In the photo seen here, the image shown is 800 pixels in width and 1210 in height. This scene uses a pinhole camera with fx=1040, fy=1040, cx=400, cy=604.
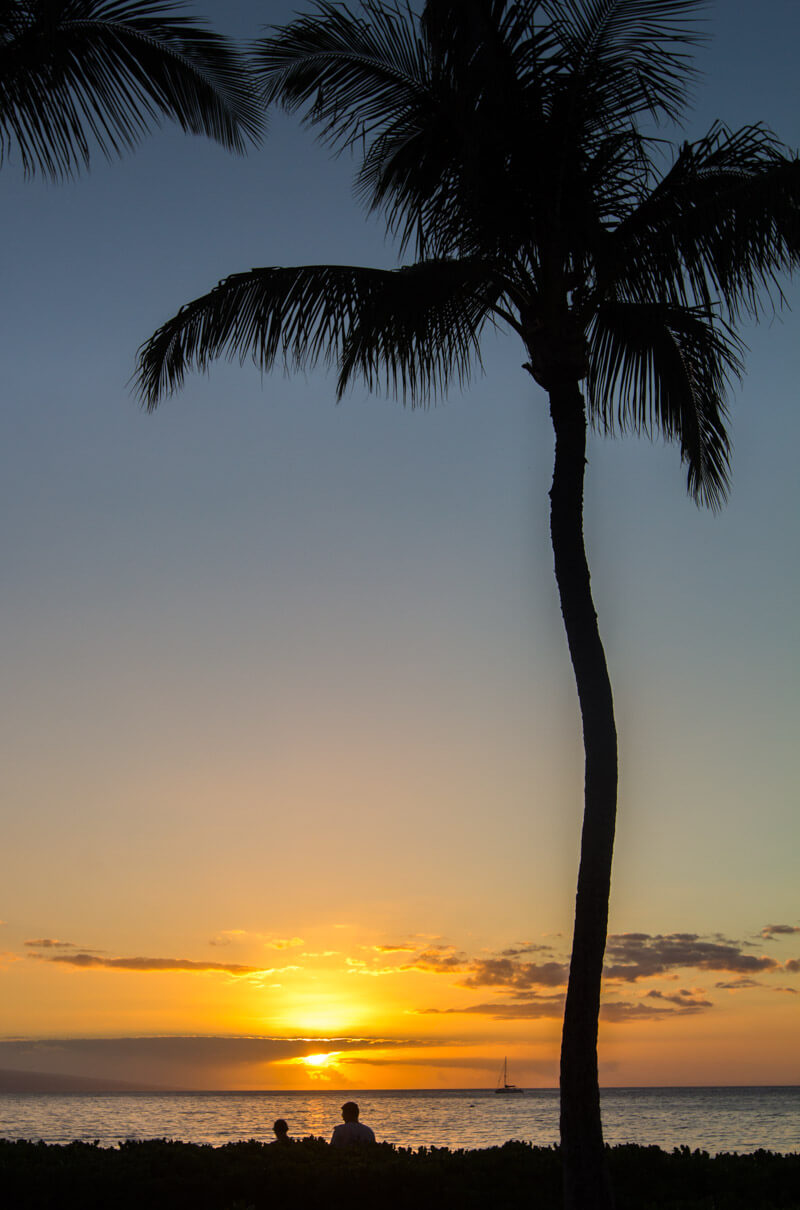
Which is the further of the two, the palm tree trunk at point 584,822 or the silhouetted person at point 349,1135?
the silhouetted person at point 349,1135

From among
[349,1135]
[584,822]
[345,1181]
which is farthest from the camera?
[349,1135]

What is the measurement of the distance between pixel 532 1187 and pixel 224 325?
332 inches

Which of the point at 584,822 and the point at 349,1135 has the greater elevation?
the point at 584,822

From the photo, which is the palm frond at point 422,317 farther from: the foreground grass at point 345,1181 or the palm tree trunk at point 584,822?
the foreground grass at point 345,1181

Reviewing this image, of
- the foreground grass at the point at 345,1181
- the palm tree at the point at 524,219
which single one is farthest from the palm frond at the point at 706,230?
the foreground grass at the point at 345,1181

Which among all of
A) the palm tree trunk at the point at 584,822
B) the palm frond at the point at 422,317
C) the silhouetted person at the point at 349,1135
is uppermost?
the palm frond at the point at 422,317

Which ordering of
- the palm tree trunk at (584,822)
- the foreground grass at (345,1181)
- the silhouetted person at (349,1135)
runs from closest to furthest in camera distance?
the palm tree trunk at (584,822) → the foreground grass at (345,1181) → the silhouetted person at (349,1135)

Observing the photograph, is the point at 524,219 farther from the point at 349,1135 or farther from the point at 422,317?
the point at 349,1135

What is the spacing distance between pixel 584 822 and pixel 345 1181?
14.4 ft

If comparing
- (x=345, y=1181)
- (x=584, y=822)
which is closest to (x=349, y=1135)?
(x=345, y=1181)

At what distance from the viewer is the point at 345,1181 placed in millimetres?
9648

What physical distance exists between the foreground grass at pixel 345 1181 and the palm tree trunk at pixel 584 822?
1.97 m

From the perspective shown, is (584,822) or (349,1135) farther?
(349,1135)

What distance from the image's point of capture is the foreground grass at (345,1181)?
9.30 metres
